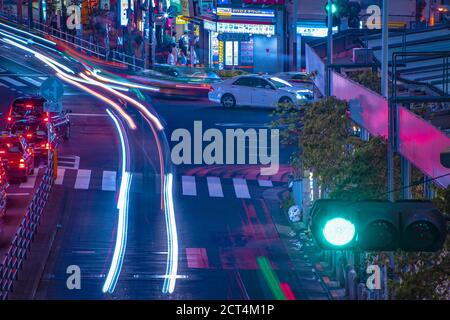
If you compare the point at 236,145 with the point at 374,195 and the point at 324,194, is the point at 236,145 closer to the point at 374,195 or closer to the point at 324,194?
the point at 324,194

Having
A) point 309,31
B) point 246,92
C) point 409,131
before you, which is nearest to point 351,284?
point 409,131

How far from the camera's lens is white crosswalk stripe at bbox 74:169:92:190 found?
34.2 m

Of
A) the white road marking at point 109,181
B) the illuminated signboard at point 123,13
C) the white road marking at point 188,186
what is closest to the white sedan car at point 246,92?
the white road marking at point 188,186

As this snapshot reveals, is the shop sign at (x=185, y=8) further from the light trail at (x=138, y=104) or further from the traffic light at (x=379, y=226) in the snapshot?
the traffic light at (x=379, y=226)

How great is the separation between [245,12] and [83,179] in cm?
4248

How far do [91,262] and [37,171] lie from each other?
39.6 ft

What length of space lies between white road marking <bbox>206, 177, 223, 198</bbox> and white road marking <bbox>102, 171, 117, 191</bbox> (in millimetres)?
3243

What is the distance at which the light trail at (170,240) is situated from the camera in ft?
76.3

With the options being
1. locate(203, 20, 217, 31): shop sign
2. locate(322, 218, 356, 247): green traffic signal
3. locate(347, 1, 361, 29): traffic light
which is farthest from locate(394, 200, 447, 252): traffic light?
locate(203, 20, 217, 31): shop sign

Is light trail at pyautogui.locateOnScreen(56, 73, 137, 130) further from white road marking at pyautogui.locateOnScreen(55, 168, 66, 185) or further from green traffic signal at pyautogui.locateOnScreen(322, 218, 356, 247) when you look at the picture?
green traffic signal at pyautogui.locateOnScreen(322, 218, 356, 247)

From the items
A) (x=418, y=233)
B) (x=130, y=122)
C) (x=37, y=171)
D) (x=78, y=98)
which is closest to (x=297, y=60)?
(x=78, y=98)

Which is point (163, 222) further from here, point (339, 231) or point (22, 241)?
point (339, 231)

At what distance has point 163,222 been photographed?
2966 centimetres

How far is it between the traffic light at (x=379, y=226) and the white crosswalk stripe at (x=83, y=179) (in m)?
23.4
